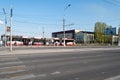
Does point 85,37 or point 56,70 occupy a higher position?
point 85,37

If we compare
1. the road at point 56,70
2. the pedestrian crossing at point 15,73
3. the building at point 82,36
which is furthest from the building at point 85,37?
the pedestrian crossing at point 15,73

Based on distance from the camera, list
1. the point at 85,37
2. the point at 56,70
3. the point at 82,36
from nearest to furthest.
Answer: the point at 56,70, the point at 82,36, the point at 85,37

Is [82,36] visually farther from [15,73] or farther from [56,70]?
[15,73]

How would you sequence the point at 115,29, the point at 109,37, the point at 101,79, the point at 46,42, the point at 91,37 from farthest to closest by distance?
the point at 91,37, the point at 109,37, the point at 115,29, the point at 46,42, the point at 101,79

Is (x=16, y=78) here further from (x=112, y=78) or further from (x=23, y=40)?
(x=23, y=40)

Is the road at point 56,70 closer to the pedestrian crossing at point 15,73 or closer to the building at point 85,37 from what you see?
the pedestrian crossing at point 15,73

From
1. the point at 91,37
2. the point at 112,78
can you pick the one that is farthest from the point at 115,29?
the point at 112,78

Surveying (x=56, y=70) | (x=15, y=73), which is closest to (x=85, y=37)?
(x=56, y=70)

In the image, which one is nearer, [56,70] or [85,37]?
[56,70]

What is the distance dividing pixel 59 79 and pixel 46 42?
80854 millimetres

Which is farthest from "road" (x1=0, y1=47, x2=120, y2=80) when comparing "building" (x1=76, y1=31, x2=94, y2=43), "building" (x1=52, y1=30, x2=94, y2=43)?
"building" (x1=52, y1=30, x2=94, y2=43)

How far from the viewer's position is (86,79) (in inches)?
420

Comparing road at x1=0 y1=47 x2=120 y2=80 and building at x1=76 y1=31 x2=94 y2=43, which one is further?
building at x1=76 y1=31 x2=94 y2=43

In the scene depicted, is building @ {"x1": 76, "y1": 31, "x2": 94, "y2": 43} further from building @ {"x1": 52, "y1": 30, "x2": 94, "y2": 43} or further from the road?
the road
